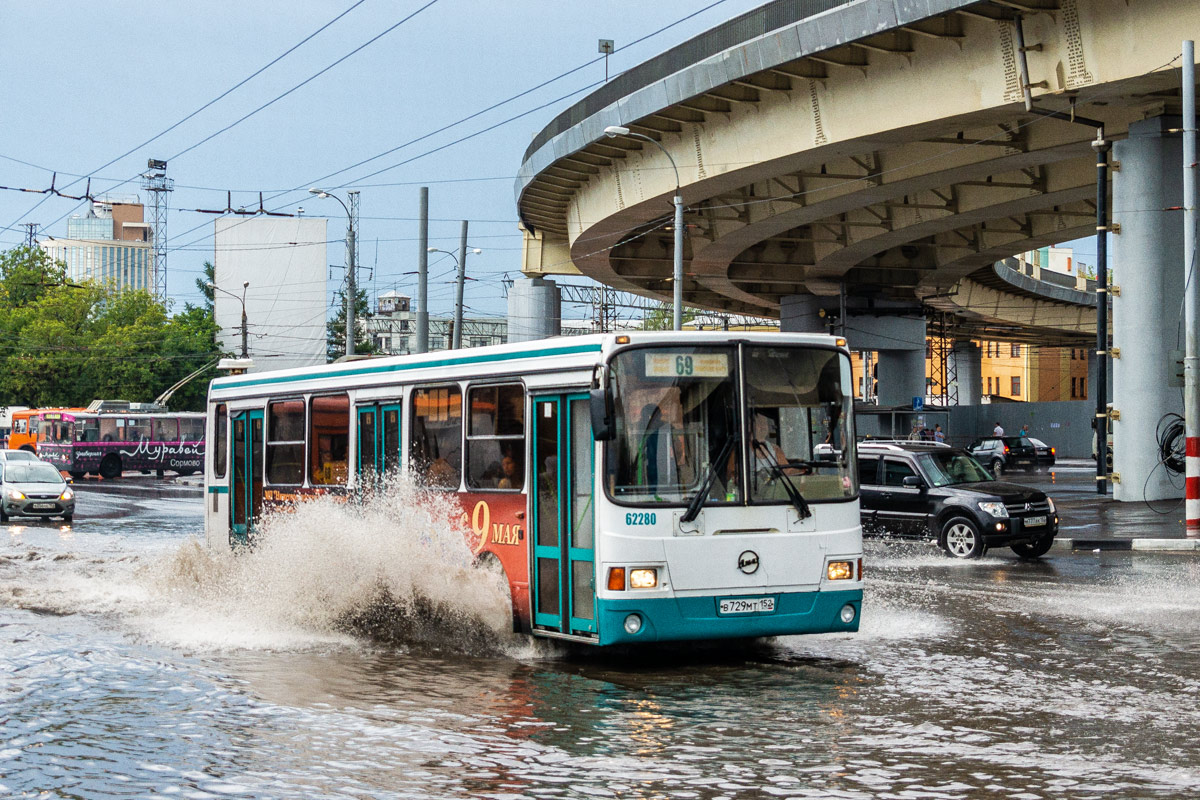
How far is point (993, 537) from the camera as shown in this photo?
19609 millimetres

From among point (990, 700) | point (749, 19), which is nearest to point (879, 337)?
point (749, 19)

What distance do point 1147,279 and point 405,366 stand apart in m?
18.5

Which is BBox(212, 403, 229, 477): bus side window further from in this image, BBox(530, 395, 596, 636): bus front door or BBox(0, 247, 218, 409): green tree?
BBox(0, 247, 218, 409): green tree

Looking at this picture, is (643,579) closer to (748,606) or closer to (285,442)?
(748,606)

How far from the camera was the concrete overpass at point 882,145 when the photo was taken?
23.8m

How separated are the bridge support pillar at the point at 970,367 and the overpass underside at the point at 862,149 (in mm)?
40226

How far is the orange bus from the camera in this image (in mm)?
61491

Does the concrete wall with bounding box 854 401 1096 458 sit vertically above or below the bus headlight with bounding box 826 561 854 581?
above

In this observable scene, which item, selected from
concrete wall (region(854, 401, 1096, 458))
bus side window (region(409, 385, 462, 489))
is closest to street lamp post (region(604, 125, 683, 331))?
bus side window (region(409, 385, 462, 489))

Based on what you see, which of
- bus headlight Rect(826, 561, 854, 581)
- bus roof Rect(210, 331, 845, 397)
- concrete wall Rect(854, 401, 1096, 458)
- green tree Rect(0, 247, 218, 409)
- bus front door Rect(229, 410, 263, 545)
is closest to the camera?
bus roof Rect(210, 331, 845, 397)

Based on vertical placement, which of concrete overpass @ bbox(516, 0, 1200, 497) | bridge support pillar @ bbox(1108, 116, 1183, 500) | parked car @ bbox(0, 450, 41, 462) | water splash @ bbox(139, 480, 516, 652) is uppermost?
concrete overpass @ bbox(516, 0, 1200, 497)

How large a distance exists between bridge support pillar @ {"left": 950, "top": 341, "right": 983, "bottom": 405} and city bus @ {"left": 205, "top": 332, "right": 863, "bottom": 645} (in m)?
80.1

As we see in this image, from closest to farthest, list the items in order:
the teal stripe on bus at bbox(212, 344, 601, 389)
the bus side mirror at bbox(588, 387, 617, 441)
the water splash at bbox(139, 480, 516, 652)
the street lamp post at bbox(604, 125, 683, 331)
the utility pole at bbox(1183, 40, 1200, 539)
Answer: the bus side mirror at bbox(588, 387, 617, 441) < the teal stripe on bus at bbox(212, 344, 601, 389) < the water splash at bbox(139, 480, 516, 652) < the utility pole at bbox(1183, 40, 1200, 539) < the street lamp post at bbox(604, 125, 683, 331)

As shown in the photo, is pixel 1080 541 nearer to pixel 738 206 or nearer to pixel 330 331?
pixel 738 206
